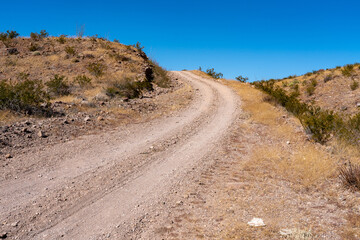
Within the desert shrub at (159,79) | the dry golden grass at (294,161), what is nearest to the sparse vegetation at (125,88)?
the desert shrub at (159,79)

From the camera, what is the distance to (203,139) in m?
9.62

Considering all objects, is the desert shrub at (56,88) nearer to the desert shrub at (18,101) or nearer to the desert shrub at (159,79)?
the desert shrub at (18,101)

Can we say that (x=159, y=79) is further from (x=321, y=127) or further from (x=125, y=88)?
(x=321, y=127)

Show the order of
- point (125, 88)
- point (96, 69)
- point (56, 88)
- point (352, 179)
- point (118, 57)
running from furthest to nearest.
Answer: point (118, 57) → point (96, 69) → point (125, 88) → point (56, 88) → point (352, 179)

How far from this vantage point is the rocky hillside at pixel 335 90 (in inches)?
756

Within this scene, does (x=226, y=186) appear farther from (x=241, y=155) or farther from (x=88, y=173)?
(x=88, y=173)

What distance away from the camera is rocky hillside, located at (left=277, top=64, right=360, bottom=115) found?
19203 millimetres

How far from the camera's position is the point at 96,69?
73.3 ft

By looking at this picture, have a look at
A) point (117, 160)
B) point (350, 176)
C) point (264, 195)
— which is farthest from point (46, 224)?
point (350, 176)

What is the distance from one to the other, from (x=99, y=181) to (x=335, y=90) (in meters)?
24.0

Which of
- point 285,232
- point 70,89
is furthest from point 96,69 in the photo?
point 285,232

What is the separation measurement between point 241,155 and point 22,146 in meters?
6.85

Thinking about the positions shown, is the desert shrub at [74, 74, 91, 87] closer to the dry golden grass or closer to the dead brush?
the dry golden grass

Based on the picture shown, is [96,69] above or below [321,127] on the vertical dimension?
above
